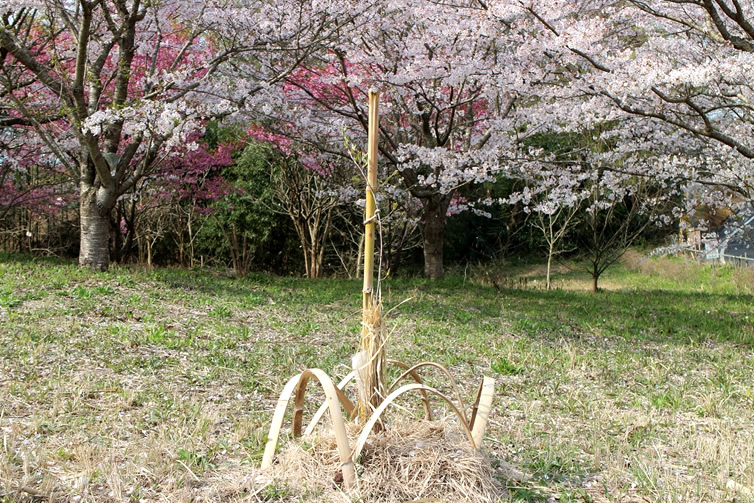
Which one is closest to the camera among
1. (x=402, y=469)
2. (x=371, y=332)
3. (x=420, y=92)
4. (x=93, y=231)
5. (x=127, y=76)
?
(x=402, y=469)

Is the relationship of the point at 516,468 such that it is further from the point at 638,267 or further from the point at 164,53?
Result: the point at 638,267

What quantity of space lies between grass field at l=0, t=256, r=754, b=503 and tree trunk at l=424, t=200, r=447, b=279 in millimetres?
2638

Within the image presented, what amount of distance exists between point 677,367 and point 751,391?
0.72 m

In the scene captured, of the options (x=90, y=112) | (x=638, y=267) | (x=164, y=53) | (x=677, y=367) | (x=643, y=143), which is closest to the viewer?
(x=677, y=367)

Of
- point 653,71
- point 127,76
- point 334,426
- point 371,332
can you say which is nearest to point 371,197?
Result: point 371,332

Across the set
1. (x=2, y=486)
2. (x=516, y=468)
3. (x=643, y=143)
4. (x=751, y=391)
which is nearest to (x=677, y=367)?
(x=751, y=391)

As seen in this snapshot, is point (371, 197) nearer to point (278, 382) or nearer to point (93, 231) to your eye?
point (278, 382)

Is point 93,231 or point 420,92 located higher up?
point 420,92

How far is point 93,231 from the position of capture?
7.32m

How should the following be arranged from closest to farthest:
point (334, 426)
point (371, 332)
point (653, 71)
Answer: point (334, 426) → point (371, 332) → point (653, 71)

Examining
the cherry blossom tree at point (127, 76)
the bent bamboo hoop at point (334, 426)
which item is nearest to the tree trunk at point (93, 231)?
the cherry blossom tree at point (127, 76)

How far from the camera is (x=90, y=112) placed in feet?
22.5

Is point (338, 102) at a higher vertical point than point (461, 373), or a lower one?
higher

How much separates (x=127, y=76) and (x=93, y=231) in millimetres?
1867
